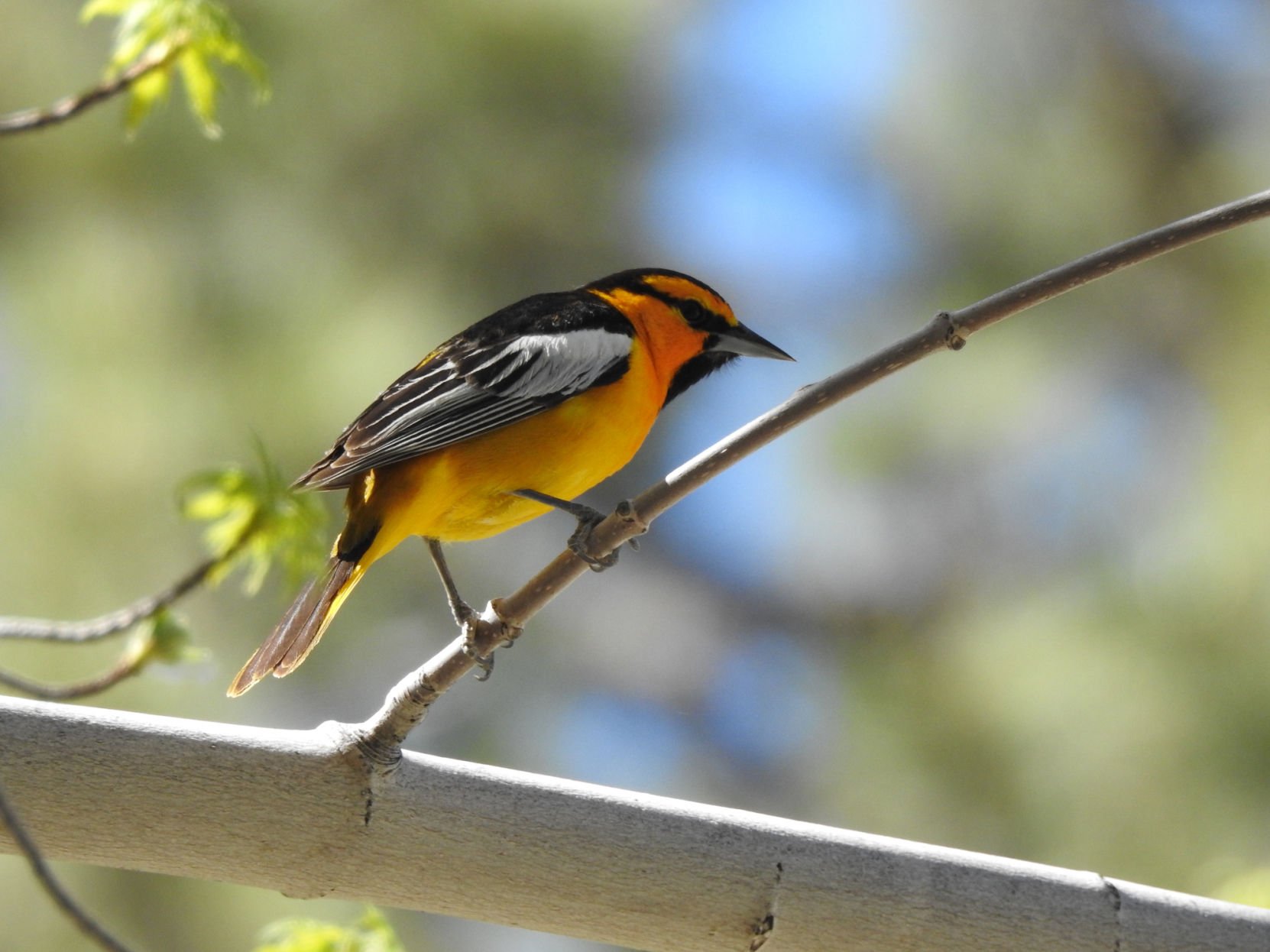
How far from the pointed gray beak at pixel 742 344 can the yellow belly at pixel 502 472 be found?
1.29ft

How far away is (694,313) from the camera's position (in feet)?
10.3

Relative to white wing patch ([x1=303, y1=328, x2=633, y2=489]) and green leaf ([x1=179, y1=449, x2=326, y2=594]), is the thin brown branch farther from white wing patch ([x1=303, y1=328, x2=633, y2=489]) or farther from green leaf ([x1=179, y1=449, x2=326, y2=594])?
white wing patch ([x1=303, y1=328, x2=633, y2=489])

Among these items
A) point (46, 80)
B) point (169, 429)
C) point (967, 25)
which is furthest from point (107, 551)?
point (967, 25)

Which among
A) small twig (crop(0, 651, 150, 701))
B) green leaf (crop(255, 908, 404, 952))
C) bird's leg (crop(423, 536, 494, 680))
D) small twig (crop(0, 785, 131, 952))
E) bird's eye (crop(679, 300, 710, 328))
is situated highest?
bird's eye (crop(679, 300, 710, 328))

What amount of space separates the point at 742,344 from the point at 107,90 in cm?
143

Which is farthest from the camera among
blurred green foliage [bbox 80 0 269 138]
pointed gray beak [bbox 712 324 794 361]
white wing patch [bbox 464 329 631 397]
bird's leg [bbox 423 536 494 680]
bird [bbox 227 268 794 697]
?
pointed gray beak [bbox 712 324 794 361]

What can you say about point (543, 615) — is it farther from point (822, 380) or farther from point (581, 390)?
point (822, 380)

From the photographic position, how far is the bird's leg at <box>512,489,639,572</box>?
1850 millimetres

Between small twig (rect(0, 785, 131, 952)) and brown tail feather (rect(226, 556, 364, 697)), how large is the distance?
1.03 meters

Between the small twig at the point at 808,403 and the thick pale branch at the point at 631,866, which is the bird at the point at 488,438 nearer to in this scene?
the small twig at the point at 808,403

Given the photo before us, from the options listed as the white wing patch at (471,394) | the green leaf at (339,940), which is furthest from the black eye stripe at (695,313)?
the green leaf at (339,940)

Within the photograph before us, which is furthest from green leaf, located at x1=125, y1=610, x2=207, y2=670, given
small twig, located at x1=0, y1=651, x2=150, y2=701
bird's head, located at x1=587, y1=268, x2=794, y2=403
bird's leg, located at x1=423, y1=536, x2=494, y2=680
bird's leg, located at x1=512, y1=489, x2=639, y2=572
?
bird's head, located at x1=587, y1=268, x2=794, y2=403

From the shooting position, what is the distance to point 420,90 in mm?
5141

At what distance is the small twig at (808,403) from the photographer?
1.60 meters
